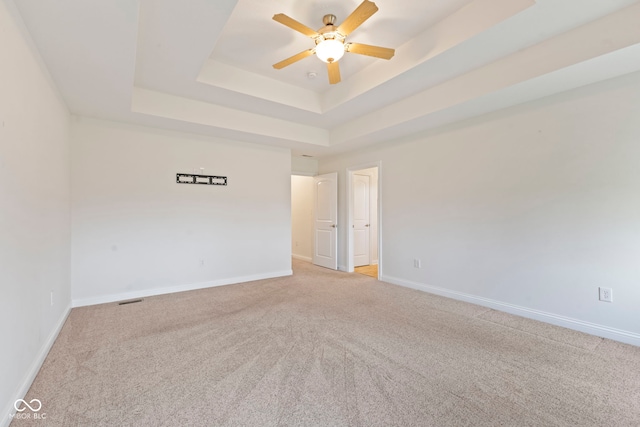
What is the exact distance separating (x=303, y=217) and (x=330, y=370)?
212 inches

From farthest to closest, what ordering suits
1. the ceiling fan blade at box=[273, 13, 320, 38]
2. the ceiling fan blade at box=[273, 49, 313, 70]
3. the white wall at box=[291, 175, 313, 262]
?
the white wall at box=[291, 175, 313, 262], the ceiling fan blade at box=[273, 49, 313, 70], the ceiling fan blade at box=[273, 13, 320, 38]

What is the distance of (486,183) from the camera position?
11.8 feet

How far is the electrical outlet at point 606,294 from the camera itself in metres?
2.69

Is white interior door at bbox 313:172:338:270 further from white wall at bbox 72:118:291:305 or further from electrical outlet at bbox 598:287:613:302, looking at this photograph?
electrical outlet at bbox 598:287:613:302

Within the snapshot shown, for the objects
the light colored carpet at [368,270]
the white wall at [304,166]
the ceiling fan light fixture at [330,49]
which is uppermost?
the ceiling fan light fixture at [330,49]

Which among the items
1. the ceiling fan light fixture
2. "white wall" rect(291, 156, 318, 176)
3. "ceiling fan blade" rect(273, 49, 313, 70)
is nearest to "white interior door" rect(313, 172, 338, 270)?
"white wall" rect(291, 156, 318, 176)

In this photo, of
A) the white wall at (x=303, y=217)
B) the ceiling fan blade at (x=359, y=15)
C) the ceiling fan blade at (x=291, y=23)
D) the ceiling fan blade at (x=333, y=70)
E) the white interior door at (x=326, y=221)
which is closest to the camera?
the ceiling fan blade at (x=359, y=15)

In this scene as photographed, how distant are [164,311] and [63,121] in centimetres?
248

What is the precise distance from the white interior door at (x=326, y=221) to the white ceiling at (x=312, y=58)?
187 cm

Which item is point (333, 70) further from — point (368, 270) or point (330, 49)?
point (368, 270)

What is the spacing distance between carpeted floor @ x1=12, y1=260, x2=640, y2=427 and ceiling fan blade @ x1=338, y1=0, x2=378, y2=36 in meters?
2.66

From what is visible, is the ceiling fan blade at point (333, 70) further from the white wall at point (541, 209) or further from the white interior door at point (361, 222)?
the white interior door at point (361, 222)

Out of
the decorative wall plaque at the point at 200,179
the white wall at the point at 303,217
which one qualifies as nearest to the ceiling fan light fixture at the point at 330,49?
the decorative wall plaque at the point at 200,179

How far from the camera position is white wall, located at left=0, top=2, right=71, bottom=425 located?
1.63 m
